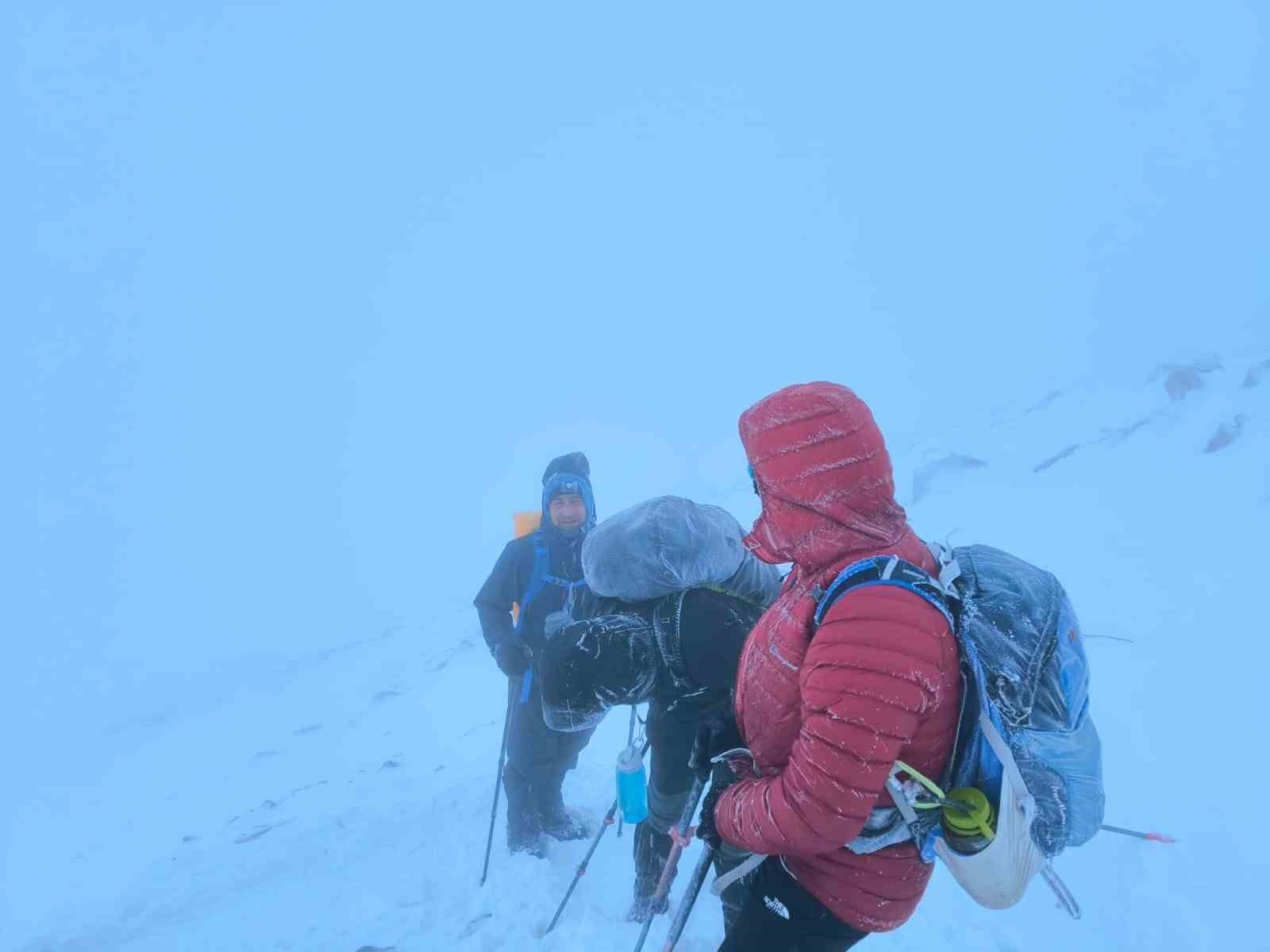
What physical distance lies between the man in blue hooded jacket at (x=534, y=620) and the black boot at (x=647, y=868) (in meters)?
1.52

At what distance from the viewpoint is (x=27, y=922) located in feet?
28.5

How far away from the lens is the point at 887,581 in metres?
2.09

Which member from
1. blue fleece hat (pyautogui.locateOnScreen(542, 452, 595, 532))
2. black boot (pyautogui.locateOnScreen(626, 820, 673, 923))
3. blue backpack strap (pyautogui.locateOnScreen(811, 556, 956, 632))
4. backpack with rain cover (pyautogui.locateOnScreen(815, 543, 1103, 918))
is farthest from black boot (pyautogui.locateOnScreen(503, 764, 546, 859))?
blue backpack strap (pyautogui.locateOnScreen(811, 556, 956, 632))

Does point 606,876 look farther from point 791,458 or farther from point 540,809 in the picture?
point 791,458

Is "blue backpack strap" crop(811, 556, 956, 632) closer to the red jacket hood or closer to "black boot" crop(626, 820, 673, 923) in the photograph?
the red jacket hood

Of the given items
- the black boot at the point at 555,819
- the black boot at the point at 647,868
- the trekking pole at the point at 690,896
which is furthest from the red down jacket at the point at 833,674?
the black boot at the point at 555,819

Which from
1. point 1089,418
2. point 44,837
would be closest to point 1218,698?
point 1089,418

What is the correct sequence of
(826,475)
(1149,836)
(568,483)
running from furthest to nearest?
(568,483), (1149,836), (826,475)

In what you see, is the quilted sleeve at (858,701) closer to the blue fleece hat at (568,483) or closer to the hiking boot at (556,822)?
the blue fleece hat at (568,483)

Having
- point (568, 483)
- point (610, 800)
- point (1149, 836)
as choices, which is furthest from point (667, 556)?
point (610, 800)

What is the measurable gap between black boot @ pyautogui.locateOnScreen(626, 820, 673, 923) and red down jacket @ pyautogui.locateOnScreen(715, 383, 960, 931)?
8.27 feet

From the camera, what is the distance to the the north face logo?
2725 millimetres

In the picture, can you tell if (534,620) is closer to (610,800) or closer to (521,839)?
(521,839)

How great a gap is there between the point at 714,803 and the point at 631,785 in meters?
1.67
